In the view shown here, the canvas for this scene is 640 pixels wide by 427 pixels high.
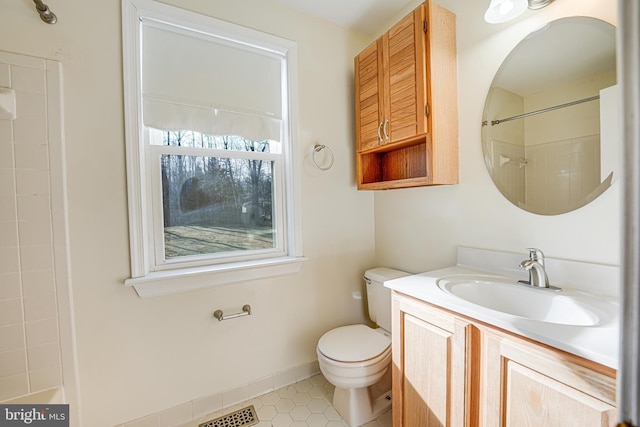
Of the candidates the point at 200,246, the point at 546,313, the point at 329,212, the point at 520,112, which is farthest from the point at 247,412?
the point at 520,112

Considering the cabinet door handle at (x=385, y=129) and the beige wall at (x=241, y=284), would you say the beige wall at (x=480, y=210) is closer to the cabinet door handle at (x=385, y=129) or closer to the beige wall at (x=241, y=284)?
the beige wall at (x=241, y=284)

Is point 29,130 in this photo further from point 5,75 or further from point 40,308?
point 40,308

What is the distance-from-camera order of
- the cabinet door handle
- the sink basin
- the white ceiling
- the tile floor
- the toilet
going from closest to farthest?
the sink basin, the toilet, the tile floor, the cabinet door handle, the white ceiling

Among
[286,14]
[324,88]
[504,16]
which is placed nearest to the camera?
[504,16]

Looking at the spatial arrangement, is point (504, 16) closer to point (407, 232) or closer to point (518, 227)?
point (518, 227)

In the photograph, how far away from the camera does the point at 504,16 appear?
1219mm

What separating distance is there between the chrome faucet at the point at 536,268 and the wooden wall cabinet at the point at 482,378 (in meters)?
0.39

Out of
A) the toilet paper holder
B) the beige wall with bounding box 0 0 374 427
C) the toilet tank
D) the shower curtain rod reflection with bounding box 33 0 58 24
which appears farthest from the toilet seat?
the shower curtain rod reflection with bounding box 33 0 58 24

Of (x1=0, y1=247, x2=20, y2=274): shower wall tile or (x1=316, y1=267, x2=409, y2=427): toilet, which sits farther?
(x1=316, y1=267, x2=409, y2=427): toilet

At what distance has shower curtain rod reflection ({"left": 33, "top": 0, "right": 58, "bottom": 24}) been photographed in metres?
1.19

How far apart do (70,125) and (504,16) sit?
6.70ft

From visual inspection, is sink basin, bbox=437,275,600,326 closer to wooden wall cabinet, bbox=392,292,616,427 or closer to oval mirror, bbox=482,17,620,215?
wooden wall cabinet, bbox=392,292,616,427

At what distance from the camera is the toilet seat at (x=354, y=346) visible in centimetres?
146

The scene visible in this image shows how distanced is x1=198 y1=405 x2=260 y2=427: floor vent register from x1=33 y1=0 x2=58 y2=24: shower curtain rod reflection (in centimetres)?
214
